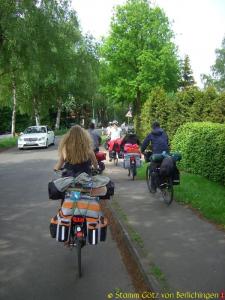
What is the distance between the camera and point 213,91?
19.8 m

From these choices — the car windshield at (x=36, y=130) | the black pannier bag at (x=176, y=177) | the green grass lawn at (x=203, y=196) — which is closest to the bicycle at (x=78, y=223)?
the green grass lawn at (x=203, y=196)

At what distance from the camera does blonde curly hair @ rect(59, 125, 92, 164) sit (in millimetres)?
6094

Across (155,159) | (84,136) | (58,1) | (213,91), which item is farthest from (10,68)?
(84,136)

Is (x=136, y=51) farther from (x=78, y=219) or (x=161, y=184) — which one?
(x=78, y=219)

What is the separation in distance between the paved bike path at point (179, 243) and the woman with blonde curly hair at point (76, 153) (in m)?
1.52

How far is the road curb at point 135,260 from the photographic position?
509cm

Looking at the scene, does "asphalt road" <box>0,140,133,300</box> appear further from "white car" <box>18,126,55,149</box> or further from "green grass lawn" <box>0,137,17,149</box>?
"green grass lawn" <box>0,137,17,149</box>

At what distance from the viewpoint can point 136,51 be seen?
47.0 meters

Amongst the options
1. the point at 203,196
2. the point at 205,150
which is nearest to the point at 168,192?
the point at 203,196

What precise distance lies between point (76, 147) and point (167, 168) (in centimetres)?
426

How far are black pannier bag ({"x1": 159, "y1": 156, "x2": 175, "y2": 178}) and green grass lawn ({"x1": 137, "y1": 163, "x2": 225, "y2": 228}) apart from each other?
0.74m

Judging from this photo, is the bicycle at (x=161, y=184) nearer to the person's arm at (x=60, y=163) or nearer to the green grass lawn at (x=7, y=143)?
the person's arm at (x=60, y=163)

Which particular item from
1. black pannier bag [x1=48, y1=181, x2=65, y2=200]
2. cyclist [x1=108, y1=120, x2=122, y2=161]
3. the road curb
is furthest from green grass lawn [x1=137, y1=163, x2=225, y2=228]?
cyclist [x1=108, y1=120, x2=122, y2=161]

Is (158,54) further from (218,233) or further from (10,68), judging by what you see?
(218,233)
